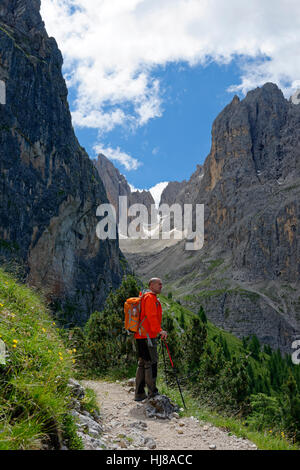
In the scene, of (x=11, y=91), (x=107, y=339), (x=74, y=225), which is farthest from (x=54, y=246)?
(x=107, y=339)

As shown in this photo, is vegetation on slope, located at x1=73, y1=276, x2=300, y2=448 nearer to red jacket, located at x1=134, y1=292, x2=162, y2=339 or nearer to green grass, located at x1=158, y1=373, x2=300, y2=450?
green grass, located at x1=158, y1=373, x2=300, y2=450

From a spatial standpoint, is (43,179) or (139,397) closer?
(139,397)

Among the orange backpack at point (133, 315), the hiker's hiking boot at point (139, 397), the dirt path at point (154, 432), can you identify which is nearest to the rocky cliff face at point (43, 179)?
the hiker's hiking boot at point (139, 397)

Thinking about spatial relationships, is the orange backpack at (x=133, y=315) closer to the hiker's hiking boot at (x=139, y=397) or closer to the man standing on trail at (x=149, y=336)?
the man standing on trail at (x=149, y=336)

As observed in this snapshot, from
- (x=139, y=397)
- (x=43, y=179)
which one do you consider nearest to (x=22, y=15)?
(x=43, y=179)

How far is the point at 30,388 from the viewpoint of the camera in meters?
4.70

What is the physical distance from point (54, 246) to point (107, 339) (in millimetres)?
83269

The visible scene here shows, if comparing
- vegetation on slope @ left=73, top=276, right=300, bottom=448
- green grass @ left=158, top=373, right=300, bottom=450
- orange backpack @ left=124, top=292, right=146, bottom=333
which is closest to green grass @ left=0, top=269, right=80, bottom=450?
orange backpack @ left=124, top=292, right=146, bottom=333

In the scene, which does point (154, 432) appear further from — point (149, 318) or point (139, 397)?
point (149, 318)

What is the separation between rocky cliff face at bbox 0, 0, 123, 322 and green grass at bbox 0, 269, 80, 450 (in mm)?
73920

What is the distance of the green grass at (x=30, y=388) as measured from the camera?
162 inches

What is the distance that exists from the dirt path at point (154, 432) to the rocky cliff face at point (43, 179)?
237ft

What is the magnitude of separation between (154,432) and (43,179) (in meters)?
94.4
